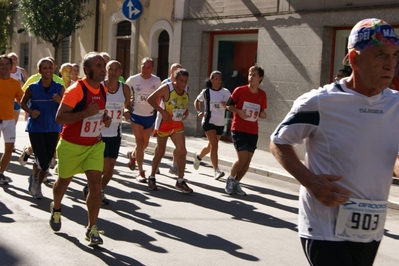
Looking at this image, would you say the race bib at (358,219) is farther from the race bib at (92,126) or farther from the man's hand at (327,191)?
the race bib at (92,126)

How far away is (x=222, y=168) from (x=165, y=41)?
773cm

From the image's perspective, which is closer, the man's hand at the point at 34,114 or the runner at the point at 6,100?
the man's hand at the point at 34,114

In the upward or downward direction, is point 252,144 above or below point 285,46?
below

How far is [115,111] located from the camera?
29.8 ft

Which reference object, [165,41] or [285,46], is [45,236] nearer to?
[285,46]

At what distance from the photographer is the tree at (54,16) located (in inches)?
959

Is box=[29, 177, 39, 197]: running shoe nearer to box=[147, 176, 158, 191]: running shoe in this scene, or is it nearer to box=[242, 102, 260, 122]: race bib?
box=[147, 176, 158, 191]: running shoe

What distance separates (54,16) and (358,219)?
2224cm

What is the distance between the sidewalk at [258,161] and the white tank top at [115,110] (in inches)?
158

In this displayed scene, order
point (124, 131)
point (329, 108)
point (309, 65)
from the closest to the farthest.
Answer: point (329, 108)
point (309, 65)
point (124, 131)

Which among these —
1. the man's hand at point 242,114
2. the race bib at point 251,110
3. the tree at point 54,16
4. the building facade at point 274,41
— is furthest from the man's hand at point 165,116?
the tree at point 54,16

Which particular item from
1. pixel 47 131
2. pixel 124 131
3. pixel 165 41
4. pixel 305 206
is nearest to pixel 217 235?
pixel 47 131

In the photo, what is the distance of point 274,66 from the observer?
15.7 metres

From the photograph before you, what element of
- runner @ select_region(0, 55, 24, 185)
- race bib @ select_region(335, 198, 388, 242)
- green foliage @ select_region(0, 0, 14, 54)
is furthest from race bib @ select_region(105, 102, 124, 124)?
green foliage @ select_region(0, 0, 14, 54)
